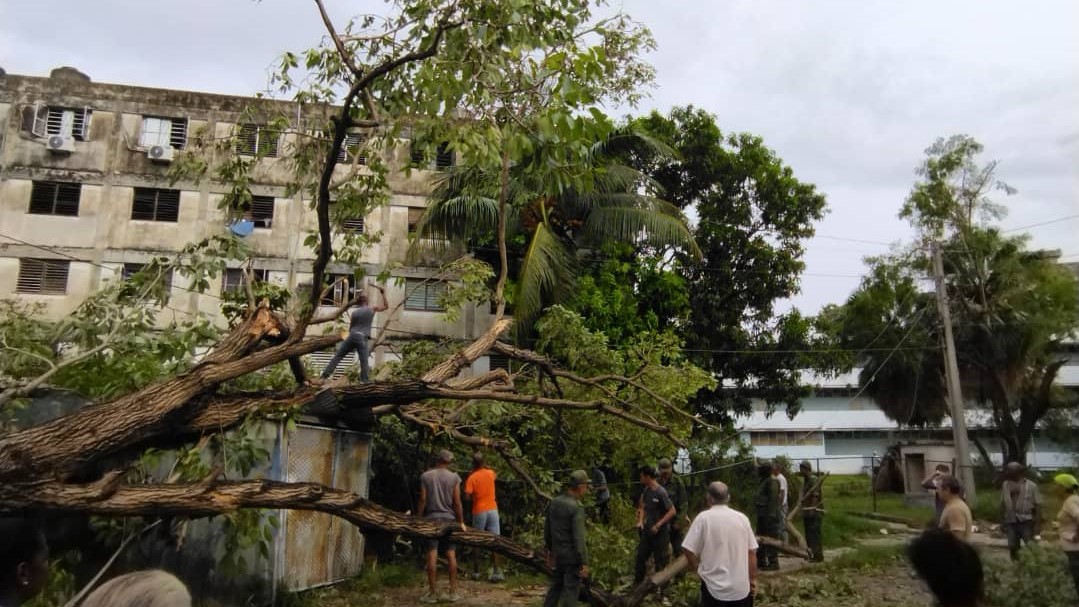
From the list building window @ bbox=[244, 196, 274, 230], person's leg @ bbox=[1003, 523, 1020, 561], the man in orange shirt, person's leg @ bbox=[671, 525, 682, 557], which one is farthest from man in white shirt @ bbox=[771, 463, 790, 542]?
building window @ bbox=[244, 196, 274, 230]

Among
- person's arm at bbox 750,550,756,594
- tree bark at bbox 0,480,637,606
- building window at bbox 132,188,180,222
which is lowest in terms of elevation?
person's arm at bbox 750,550,756,594

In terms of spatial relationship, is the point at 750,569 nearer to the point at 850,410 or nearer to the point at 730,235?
the point at 730,235

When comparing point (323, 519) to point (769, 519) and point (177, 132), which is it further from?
point (177, 132)

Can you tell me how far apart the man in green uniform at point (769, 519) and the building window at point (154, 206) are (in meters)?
17.0

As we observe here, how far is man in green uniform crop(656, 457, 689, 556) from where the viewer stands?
10.3 meters

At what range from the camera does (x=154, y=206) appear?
21547mm

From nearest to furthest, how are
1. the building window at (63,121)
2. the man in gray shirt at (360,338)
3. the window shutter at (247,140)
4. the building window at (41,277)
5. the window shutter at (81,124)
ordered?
the window shutter at (247,140)
the man in gray shirt at (360,338)
the building window at (41,277)
the building window at (63,121)
the window shutter at (81,124)

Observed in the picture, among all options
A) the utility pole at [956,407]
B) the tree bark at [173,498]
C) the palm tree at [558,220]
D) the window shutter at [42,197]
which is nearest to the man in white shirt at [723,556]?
the tree bark at [173,498]

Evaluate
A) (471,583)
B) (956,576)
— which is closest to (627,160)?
(471,583)

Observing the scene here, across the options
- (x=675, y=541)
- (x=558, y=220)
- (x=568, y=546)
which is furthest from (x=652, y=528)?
(x=558, y=220)

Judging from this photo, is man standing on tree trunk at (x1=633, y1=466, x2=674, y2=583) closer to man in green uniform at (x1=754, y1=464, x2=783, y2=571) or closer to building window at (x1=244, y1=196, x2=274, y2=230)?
man in green uniform at (x1=754, y1=464, x2=783, y2=571)

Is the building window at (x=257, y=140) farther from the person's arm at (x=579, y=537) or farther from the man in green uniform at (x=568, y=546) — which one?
the person's arm at (x=579, y=537)

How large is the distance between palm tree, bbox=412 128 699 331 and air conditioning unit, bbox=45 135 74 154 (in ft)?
33.4

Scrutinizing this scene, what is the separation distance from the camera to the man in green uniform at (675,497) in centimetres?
1030
